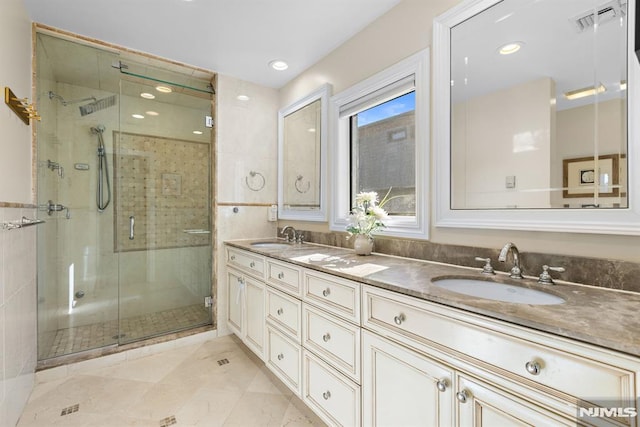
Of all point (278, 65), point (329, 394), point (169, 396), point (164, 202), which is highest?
point (278, 65)

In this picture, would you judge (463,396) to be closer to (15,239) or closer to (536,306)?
(536,306)

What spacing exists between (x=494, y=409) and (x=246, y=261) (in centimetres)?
186

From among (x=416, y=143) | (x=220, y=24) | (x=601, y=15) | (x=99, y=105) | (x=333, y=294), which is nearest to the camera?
(x=601, y=15)

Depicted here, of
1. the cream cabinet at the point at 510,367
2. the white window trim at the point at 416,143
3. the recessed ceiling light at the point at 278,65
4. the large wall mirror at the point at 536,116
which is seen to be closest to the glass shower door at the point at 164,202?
the recessed ceiling light at the point at 278,65

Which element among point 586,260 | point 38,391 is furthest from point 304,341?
point 38,391

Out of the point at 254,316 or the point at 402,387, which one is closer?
the point at 402,387

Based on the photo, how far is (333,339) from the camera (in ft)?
4.73

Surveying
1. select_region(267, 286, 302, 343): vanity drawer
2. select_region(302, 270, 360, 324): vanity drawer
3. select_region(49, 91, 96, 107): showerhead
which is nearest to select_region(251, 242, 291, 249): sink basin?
select_region(267, 286, 302, 343): vanity drawer

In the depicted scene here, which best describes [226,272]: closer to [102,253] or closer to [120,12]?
[102,253]

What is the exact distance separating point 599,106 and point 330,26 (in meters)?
1.65

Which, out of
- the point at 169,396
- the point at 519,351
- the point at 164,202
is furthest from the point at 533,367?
the point at 164,202

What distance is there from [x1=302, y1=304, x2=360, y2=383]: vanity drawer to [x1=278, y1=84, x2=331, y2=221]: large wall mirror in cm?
102

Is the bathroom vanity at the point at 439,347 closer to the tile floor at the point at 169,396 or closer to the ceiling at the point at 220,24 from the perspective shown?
the tile floor at the point at 169,396

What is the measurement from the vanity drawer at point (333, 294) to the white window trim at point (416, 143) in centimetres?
60
